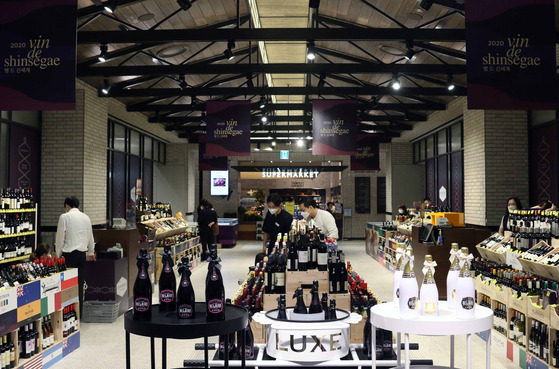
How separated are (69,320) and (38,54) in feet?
9.57

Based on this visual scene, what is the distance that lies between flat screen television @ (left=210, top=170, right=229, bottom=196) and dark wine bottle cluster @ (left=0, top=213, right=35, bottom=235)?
11.6 meters

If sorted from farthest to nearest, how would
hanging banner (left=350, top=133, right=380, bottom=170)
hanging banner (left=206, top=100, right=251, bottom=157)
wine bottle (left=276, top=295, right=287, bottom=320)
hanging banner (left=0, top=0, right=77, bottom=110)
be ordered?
hanging banner (left=350, top=133, right=380, bottom=170), hanging banner (left=206, top=100, right=251, bottom=157), hanging banner (left=0, top=0, right=77, bottom=110), wine bottle (left=276, top=295, right=287, bottom=320)

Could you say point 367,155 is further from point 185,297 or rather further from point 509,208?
point 185,297

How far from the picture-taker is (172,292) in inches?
105

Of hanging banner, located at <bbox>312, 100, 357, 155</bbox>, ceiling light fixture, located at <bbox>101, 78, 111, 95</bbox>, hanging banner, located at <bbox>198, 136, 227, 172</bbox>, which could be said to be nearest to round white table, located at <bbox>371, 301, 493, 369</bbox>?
hanging banner, located at <bbox>312, 100, 357, 155</bbox>

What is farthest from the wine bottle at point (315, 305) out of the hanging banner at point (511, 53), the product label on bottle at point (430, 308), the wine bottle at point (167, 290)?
the hanging banner at point (511, 53)

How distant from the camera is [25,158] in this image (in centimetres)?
901

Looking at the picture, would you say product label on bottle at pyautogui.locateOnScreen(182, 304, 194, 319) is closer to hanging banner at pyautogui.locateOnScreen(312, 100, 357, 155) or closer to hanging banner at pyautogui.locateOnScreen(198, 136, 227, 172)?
hanging banner at pyautogui.locateOnScreen(312, 100, 357, 155)

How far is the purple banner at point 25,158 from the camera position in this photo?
8.65 meters

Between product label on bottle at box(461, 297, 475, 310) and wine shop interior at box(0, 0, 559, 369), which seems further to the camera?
wine shop interior at box(0, 0, 559, 369)

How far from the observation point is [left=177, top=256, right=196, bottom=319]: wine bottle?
7.97 feet

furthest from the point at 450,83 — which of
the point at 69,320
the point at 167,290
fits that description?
the point at 167,290

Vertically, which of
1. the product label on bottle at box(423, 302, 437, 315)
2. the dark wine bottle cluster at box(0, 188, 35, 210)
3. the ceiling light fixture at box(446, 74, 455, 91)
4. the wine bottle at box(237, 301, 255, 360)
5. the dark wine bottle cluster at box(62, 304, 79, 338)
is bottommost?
the dark wine bottle cluster at box(62, 304, 79, 338)

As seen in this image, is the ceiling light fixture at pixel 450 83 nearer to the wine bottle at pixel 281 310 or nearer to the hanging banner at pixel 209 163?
the wine bottle at pixel 281 310
